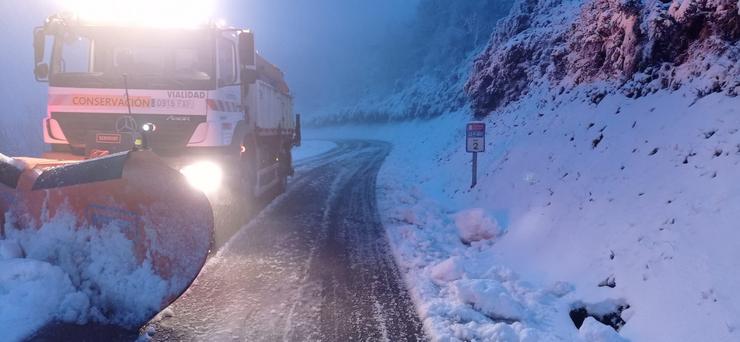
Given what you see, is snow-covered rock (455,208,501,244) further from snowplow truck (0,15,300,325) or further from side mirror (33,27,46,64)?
side mirror (33,27,46,64)

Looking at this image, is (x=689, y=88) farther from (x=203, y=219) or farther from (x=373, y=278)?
(x=203, y=219)

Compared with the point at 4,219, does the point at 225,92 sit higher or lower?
higher

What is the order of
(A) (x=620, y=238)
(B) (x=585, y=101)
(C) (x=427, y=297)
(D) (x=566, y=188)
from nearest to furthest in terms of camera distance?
(C) (x=427, y=297), (A) (x=620, y=238), (D) (x=566, y=188), (B) (x=585, y=101)

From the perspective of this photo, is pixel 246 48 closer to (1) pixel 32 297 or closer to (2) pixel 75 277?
(2) pixel 75 277

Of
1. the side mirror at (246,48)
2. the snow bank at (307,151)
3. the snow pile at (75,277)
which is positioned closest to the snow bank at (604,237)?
the snow pile at (75,277)

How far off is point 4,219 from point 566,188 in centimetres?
688

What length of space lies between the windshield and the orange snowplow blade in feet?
10.1

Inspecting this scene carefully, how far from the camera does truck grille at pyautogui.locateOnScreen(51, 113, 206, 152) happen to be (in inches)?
258

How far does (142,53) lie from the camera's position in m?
7.02

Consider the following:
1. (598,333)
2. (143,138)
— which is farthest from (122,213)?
(598,333)

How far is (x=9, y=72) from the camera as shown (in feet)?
104

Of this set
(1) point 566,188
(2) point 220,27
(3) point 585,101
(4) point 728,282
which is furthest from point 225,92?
(3) point 585,101

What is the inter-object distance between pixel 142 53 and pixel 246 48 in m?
1.48

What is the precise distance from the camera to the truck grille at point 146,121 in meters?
6.56
